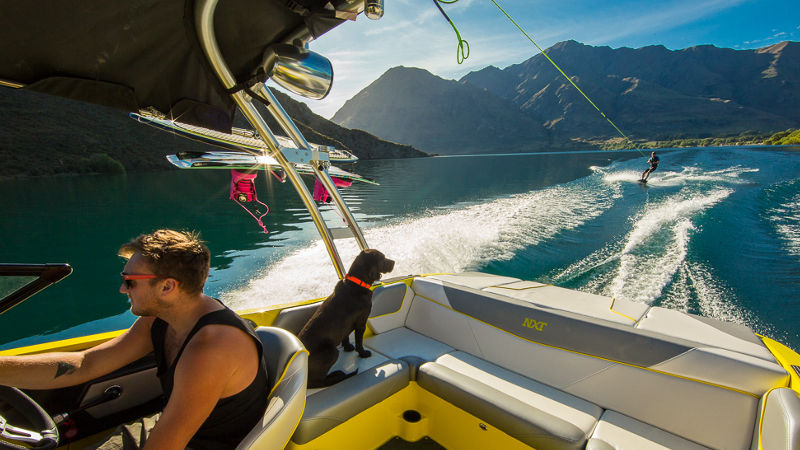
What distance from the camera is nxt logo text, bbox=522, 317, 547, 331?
8.39 ft

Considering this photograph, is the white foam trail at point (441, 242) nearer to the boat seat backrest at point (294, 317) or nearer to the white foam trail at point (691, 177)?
the boat seat backrest at point (294, 317)

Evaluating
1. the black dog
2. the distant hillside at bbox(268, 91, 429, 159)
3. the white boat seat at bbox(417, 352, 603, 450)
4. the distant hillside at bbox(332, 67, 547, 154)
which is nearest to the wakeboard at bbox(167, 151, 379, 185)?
the black dog

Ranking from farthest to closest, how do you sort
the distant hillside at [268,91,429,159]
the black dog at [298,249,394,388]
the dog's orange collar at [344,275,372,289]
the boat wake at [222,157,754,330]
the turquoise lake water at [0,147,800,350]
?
the distant hillside at [268,91,429,159] → the boat wake at [222,157,754,330] → the turquoise lake water at [0,147,800,350] → the dog's orange collar at [344,275,372,289] → the black dog at [298,249,394,388]

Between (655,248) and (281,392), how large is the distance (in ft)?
27.1

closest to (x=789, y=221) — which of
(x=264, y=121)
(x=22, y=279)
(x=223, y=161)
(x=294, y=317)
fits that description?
(x=294, y=317)

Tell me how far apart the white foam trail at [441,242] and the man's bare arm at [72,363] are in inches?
146

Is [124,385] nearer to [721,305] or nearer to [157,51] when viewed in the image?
[157,51]

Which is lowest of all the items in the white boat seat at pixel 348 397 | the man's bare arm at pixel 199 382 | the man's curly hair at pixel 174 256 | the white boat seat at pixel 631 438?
the white boat seat at pixel 631 438

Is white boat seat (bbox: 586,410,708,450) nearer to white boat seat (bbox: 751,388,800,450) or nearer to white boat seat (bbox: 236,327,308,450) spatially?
white boat seat (bbox: 751,388,800,450)

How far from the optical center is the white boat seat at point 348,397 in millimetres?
2006

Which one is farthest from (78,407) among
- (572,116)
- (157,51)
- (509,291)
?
(572,116)

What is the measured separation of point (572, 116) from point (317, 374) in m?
174

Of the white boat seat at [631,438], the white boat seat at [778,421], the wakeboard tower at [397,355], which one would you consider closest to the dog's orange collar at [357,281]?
the wakeboard tower at [397,355]

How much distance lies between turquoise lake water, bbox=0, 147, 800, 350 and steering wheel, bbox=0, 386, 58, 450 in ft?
13.3
